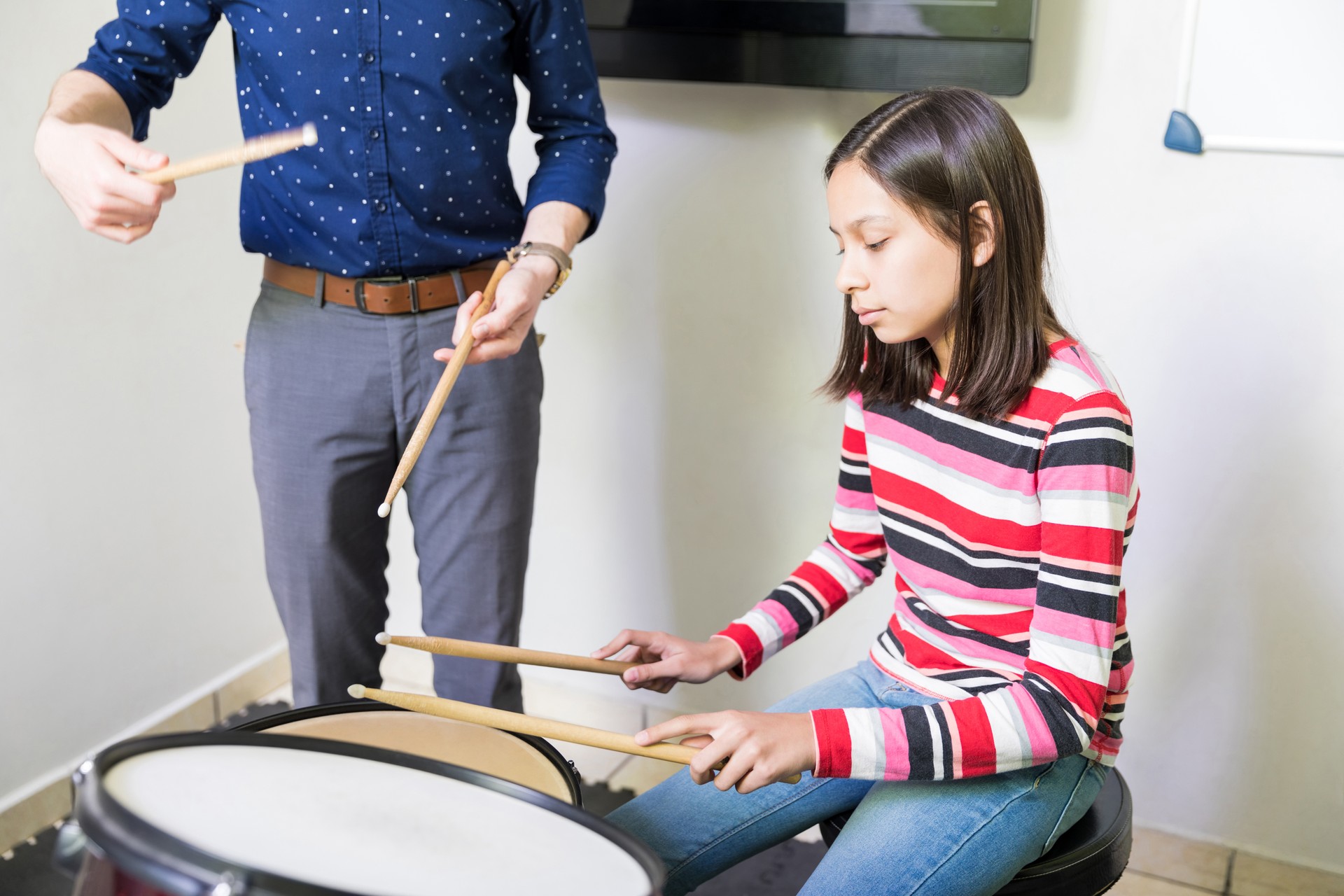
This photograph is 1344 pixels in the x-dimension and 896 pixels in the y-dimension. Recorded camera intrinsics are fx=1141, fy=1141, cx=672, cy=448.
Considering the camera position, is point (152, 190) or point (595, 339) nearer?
A: point (152, 190)

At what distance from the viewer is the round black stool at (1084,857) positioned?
3.01ft

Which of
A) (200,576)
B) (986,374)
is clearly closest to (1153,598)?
(986,374)

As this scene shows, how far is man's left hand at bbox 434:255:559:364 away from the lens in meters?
1.07

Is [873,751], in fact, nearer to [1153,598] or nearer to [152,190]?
[152,190]

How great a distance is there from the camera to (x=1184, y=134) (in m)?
1.38

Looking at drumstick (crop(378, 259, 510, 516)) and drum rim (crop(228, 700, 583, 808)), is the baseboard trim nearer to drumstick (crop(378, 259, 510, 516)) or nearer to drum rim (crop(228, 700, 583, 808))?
drum rim (crop(228, 700, 583, 808))

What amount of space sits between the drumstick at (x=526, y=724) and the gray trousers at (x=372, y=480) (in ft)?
1.58

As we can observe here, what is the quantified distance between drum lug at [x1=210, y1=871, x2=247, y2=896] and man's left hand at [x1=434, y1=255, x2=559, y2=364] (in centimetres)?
55

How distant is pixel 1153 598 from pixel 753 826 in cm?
84

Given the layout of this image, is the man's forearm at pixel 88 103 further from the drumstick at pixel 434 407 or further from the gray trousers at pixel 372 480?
the drumstick at pixel 434 407

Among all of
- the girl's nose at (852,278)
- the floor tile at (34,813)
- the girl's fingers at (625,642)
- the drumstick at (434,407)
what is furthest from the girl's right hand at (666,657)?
the floor tile at (34,813)

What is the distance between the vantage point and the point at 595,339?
1.81m

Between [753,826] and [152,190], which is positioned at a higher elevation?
[152,190]

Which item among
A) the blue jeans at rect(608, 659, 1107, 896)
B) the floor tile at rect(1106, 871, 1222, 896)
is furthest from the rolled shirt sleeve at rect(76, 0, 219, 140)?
the floor tile at rect(1106, 871, 1222, 896)
